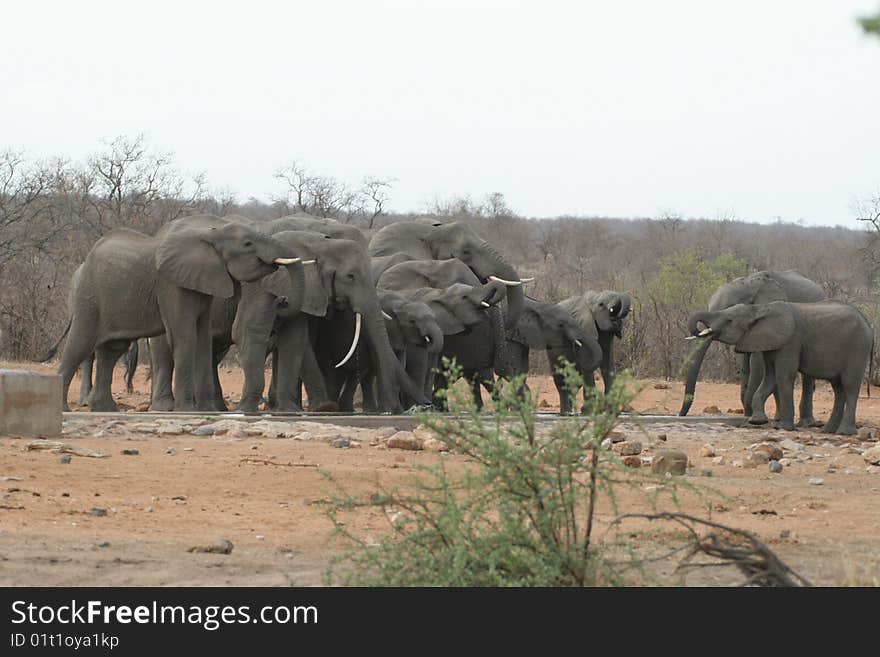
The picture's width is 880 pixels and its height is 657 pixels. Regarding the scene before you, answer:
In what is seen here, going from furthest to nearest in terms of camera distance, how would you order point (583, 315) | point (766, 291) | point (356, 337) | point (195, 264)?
point (583, 315), point (766, 291), point (195, 264), point (356, 337)

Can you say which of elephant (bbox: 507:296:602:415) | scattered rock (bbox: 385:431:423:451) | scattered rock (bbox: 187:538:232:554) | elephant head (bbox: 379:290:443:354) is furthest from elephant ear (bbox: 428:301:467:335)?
scattered rock (bbox: 187:538:232:554)

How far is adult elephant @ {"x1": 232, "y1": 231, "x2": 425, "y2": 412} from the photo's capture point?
15750 mm

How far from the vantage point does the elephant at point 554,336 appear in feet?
60.3

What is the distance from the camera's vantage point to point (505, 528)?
5.68 m

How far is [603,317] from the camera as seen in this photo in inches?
763

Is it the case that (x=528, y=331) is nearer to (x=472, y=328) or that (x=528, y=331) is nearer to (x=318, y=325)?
(x=472, y=328)

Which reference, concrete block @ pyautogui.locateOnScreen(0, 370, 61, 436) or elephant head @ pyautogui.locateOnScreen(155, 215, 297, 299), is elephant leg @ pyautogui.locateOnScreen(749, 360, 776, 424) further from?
concrete block @ pyautogui.locateOnScreen(0, 370, 61, 436)

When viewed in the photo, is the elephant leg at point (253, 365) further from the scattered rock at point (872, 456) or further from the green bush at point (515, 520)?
the green bush at point (515, 520)

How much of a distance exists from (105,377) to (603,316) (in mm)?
6308

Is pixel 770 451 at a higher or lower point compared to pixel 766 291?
lower

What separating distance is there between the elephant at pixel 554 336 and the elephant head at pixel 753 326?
2.04 metres

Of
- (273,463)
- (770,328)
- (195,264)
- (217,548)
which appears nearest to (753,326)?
(770,328)

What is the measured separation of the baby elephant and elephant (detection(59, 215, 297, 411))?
485cm

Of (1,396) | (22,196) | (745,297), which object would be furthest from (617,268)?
(1,396)
